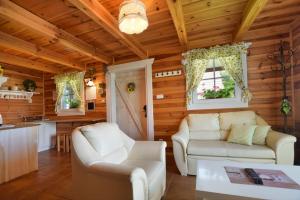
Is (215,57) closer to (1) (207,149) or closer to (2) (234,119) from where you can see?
(2) (234,119)

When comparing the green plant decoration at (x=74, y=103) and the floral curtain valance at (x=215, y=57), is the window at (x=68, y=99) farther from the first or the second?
the floral curtain valance at (x=215, y=57)

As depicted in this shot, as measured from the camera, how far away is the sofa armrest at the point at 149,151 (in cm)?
209

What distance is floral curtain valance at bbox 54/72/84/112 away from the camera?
476 cm

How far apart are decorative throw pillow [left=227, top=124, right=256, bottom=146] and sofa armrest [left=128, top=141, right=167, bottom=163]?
1301mm

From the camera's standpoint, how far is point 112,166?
1.46 m

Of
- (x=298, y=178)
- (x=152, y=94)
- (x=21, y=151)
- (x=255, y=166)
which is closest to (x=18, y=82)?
(x=21, y=151)

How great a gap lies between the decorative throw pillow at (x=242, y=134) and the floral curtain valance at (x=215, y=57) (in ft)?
2.27

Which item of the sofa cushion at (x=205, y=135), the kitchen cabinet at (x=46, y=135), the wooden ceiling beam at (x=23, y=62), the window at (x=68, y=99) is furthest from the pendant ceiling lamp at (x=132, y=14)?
the kitchen cabinet at (x=46, y=135)

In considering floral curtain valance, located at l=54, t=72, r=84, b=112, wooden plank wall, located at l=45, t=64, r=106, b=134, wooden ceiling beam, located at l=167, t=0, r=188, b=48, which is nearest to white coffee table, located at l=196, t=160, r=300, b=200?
wooden ceiling beam, located at l=167, t=0, r=188, b=48

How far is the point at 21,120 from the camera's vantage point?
4.72 m

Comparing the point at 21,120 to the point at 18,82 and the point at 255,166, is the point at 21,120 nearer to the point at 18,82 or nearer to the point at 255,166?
the point at 18,82

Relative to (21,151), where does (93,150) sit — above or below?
above

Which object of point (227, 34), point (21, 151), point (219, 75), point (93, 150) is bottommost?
point (21, 151)

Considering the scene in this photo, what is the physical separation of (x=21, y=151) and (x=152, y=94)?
2664 mm
